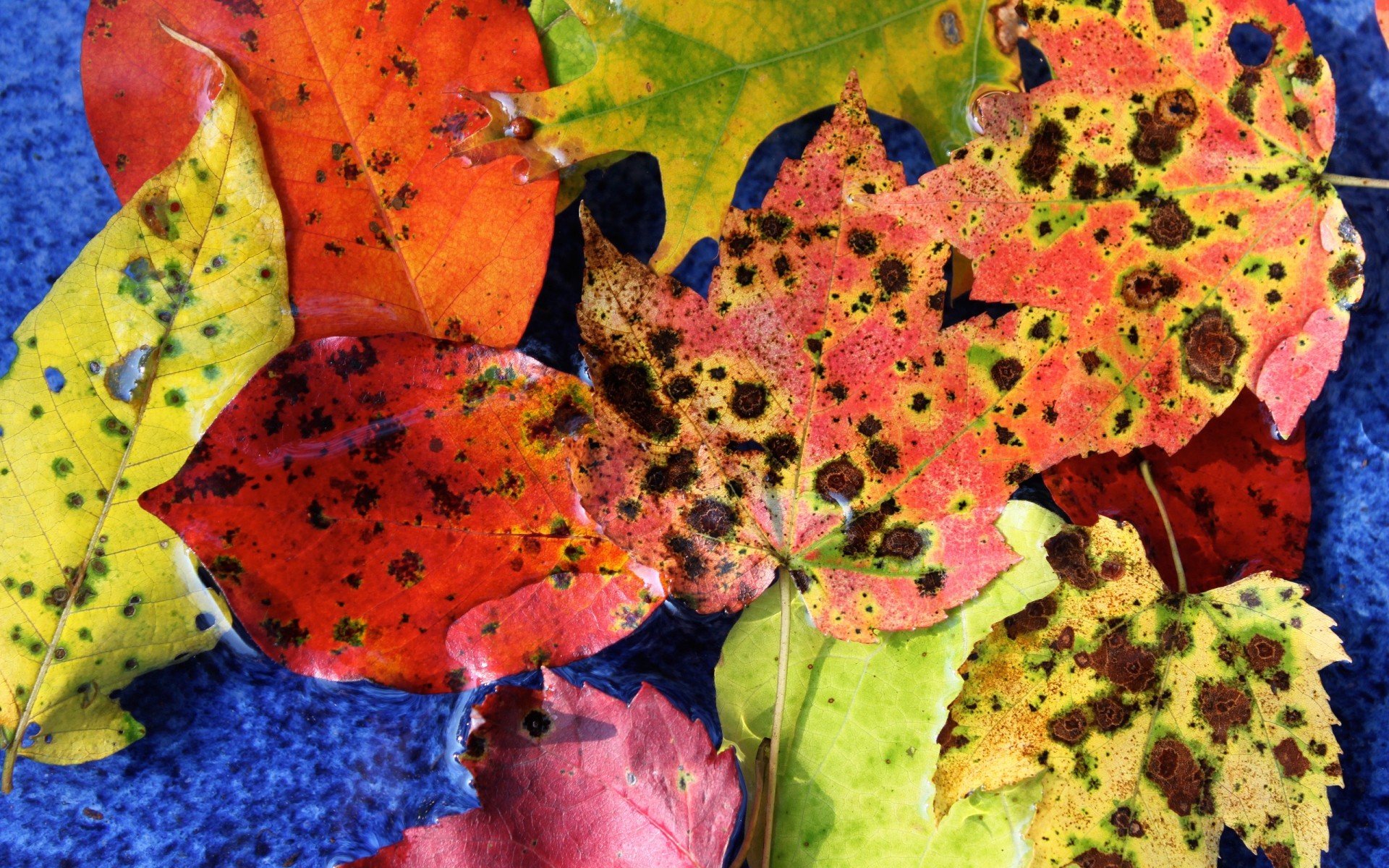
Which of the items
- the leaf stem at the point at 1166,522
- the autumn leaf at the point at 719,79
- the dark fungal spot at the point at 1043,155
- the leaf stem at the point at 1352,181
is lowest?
the leaf stem at the point at 1166,522

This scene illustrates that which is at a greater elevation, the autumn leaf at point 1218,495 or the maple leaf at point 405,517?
the maple leaf at point 405,517

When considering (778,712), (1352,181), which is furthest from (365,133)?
(1352,181)

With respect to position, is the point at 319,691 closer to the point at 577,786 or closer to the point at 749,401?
the point at 577,786

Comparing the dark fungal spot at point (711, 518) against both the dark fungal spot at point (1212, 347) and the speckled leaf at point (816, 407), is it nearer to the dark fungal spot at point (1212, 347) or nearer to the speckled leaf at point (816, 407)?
the speckled leaf at point (816, 407)

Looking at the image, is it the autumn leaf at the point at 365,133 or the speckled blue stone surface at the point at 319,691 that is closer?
the autumn leaf at the point at 365,133

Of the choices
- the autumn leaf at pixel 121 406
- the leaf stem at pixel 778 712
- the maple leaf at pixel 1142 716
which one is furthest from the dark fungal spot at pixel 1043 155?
the autumn leaf at pixel 121 406

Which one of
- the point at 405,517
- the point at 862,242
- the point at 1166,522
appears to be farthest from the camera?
the point at 1166,522

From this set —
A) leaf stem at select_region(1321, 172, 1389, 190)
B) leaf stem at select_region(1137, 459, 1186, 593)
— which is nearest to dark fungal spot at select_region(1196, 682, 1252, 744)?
leaf stem at select_region(1137, 459, 1186, 593)
